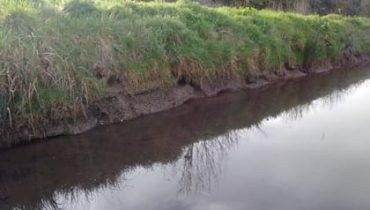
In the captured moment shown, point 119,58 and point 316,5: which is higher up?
point 316,5

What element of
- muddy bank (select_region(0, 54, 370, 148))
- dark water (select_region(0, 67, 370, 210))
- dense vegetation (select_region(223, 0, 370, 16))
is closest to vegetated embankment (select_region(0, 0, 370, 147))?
muddy bank (select_region(0, 54, 370, 148))

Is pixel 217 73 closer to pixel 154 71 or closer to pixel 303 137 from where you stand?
pixel 154 71

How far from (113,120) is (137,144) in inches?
31.1

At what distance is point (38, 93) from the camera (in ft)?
20.3

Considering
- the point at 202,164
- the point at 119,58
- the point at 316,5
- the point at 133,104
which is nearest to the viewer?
the point at 202,164

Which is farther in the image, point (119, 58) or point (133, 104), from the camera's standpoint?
point (133, 104)

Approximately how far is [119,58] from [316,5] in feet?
41.5

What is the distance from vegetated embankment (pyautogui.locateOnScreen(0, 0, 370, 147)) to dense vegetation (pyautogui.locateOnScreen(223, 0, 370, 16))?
14.1 feet

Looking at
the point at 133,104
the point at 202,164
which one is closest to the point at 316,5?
the point at 133,104

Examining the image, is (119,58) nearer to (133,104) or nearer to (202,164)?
(133,104)

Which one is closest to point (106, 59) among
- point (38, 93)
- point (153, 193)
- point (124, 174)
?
point (38, 93)

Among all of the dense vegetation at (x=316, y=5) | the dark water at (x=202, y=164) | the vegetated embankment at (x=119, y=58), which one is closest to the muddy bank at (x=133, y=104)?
the vegetated embankment at (x=119, y=58)

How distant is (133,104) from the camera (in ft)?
24.9

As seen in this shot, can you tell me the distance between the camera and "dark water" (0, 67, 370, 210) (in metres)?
5.08
